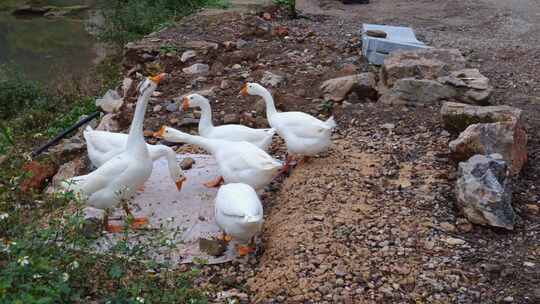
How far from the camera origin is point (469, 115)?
5.12 meters

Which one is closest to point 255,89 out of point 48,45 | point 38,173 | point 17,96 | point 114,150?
point 114,150

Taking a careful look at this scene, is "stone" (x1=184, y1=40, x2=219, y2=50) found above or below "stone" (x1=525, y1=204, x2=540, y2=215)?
Answer: below

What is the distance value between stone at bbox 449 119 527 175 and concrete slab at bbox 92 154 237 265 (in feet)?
5.93

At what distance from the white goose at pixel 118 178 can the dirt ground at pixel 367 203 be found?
2.85 ft

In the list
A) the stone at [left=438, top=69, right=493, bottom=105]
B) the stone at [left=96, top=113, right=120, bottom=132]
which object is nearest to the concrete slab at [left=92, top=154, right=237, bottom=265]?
the stone at [left=96, top=113, right=120, bottom=132]

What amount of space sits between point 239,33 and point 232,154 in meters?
4.55

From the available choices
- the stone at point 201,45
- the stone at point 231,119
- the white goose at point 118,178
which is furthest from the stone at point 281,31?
the white goose at point 118,178

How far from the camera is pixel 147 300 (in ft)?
9.18

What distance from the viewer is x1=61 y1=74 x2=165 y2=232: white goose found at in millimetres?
4281

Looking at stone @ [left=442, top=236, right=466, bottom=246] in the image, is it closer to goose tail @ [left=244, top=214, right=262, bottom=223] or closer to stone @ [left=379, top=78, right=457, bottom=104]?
goose tail @ [left=244, top=214, right=262, bottom=223]

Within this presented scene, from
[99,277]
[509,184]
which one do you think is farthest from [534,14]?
[99,277]

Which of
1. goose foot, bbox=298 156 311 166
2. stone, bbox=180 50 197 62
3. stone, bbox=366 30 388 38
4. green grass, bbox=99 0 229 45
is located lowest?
green grass, bbox=99 0 229 45

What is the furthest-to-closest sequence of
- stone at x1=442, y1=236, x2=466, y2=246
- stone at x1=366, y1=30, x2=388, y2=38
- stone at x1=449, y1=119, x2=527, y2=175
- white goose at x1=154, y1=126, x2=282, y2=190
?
stone at x1=366, y1=30, x2=388, y2=38, stone at x1=449, y1=119, x2=527, y2=175, white goose at x1=154, y1=126, x2=282, y2=190, stone at x1=442, y1=236, x2=466, y2=246

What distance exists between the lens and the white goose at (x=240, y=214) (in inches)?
149
